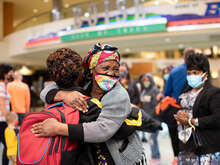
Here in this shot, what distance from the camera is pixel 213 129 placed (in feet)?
6.84

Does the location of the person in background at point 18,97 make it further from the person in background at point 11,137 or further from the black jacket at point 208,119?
the black jacket at point 208,119

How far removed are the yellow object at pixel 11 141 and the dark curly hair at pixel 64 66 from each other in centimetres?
222

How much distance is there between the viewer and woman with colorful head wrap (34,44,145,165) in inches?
49.0

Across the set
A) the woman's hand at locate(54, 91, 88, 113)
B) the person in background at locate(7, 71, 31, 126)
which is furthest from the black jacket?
the person in background at locate(7, 71, 31, 126)

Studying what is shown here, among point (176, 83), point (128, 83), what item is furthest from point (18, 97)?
point (176, 83)

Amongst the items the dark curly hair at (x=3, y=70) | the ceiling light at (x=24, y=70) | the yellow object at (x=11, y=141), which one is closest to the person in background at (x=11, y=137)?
the yellow object at (x=11, y=141)

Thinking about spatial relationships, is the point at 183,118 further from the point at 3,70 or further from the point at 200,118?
the point at 3,70

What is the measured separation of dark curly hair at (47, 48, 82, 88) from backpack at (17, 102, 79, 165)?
0.16 m

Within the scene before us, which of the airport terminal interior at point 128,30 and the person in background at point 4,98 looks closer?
the person in background at point 4,98

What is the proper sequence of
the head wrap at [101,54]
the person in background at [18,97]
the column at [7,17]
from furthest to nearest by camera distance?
the column at [7,17], the person in background at [18,97], the head wrap at [101,54]

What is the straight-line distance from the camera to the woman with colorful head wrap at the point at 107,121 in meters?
1.25

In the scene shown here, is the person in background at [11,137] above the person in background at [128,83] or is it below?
below

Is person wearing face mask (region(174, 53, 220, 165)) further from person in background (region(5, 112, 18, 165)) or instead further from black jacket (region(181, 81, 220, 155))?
person in background (region(5, 112, 18, 165))

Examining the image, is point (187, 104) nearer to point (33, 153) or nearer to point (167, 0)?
point (33, 153)
